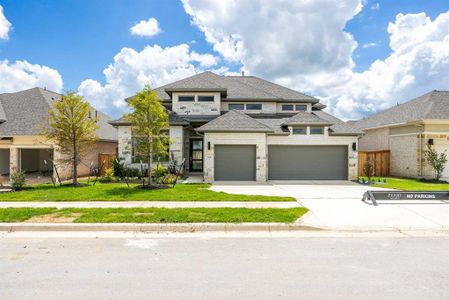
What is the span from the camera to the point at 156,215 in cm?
829

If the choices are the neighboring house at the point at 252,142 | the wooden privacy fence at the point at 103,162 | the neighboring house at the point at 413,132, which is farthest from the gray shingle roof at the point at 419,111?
the wooden privacy fence at the point at 103,162

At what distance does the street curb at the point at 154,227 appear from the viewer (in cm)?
743

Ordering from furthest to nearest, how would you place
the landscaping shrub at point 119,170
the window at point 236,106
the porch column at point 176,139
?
the window at point 236,106 → the porch column at point 176,139 → the landscaping shrub at point 119,170

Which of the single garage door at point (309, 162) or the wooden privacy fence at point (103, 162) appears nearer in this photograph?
the single garage door at point (309, 162)

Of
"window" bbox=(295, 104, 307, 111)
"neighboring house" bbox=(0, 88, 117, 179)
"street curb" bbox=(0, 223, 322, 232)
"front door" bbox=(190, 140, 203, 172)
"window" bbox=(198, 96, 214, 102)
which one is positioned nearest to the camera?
"street curb" bbox=(0, 223, 322, 232)

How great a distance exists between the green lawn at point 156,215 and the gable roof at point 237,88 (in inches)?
495

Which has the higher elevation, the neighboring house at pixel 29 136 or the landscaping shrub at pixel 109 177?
the neighboring house at pixel 29 136

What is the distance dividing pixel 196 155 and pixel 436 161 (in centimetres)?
1638

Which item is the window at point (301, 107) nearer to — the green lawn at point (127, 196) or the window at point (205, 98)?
the window at point (205, 98)

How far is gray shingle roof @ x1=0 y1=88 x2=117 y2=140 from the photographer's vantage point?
18.2 m

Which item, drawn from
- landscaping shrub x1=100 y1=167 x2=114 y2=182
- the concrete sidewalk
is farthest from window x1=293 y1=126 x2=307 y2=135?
landscaping shrub x1=100 y1=167 x2=114 y2=182

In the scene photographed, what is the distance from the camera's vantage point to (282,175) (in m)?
18.2
